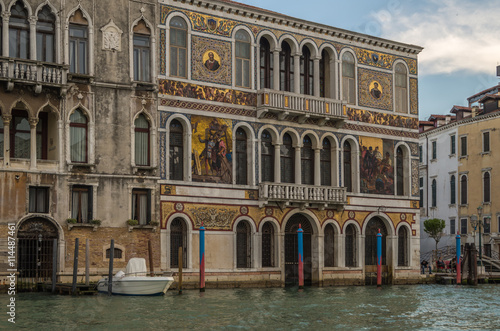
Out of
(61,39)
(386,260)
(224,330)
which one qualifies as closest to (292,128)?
(386,260)

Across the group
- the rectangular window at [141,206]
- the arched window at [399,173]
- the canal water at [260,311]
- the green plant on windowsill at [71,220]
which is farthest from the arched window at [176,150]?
the arched window at [399,173]

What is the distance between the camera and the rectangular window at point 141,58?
2866cm

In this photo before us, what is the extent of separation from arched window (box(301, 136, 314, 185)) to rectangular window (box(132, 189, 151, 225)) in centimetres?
730

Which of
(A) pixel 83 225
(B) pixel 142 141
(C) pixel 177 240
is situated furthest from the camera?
(C) pixel 177 240

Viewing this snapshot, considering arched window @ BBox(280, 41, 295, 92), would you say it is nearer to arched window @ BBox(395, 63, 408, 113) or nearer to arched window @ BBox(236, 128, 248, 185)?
arched window @ BBox(236, 128, 248, 185)

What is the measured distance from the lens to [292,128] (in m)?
32.3

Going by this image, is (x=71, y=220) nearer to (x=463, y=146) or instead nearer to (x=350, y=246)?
(x=350, y=246)

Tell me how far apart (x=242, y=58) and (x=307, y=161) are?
16.5ft

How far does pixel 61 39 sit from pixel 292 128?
9851mm

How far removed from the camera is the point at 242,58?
102 ft

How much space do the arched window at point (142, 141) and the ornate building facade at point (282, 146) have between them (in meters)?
0.49

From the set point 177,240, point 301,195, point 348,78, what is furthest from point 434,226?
point 177,240

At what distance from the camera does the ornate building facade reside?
96.6ft

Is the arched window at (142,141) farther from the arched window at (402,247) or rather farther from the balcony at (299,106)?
the arched window at (402,247)
